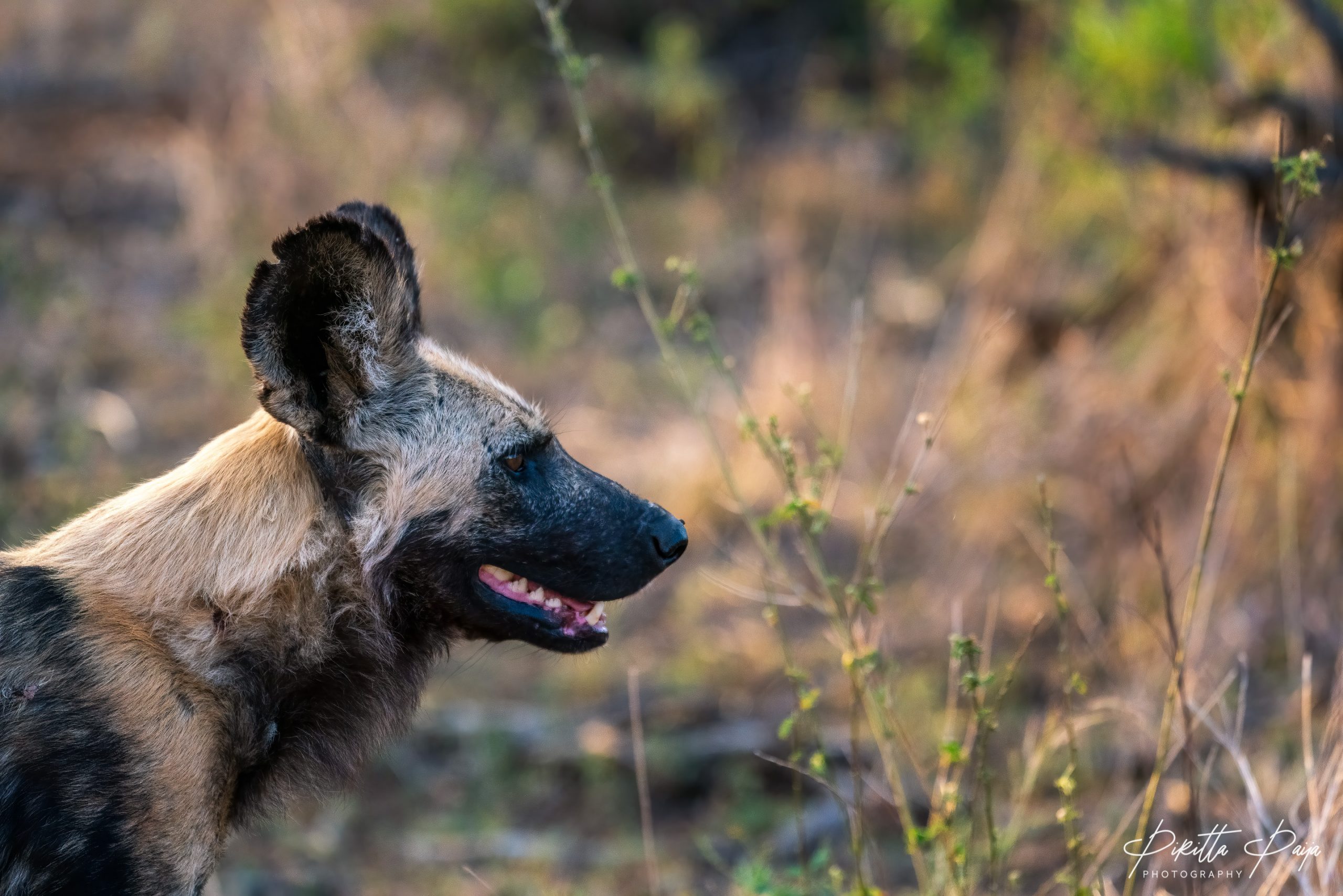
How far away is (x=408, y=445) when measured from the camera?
2773 millimetres

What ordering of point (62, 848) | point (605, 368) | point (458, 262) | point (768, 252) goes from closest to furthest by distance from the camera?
point (62, 848), point (605, 368), point (458, 262), point (768, 252)

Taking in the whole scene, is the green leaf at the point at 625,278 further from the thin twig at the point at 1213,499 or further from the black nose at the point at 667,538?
the thin twig at the point at 1213,499

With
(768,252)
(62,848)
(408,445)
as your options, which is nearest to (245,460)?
(408,445)

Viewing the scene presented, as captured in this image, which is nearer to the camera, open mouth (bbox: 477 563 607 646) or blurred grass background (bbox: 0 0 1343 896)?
open mouth (bbox: 477 563 607 646)

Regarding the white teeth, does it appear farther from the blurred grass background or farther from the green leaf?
the green leaf

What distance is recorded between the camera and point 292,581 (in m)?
2.62

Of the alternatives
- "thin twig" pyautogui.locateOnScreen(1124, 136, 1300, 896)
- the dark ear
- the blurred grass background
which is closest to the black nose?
the blurred grass background

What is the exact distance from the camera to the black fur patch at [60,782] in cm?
228

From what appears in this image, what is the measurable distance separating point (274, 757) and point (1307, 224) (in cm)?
464

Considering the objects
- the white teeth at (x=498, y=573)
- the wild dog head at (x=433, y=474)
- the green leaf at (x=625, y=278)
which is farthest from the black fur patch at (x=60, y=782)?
the green leaf at (x=625, y=278)

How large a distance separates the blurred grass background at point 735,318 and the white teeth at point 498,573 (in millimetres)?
490

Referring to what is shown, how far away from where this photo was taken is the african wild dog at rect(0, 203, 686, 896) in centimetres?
234

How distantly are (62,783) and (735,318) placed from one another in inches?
288

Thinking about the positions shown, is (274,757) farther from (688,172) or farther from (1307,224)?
(688,172)
